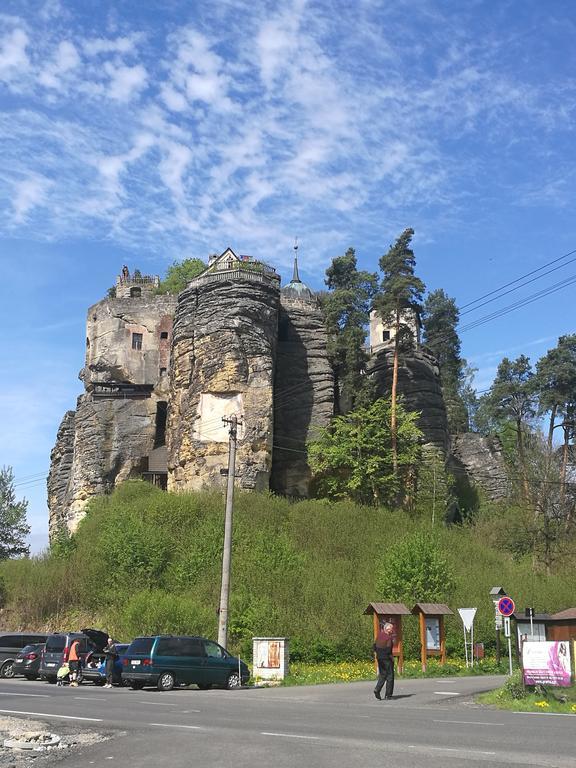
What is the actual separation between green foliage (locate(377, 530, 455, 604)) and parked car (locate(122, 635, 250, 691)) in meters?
Answer: 12.3

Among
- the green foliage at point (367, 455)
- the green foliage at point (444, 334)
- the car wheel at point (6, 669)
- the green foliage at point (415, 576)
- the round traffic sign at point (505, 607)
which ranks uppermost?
the green foliage at point (444, 334)

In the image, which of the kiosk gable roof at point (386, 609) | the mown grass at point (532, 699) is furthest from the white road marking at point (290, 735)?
the kiosk gable roof at point (386, 609)

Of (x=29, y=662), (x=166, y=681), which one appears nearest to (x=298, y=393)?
(x=29, y=662)

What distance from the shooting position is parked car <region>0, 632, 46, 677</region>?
32750 millimetres

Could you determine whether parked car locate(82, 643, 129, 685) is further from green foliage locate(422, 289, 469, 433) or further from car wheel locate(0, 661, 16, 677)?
green foliage locate(422, 289, 469, 433)

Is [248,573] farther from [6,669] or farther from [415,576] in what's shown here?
[6,669]

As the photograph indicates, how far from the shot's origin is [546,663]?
17062 millimetres

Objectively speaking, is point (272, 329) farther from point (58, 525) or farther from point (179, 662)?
point (179, 662)

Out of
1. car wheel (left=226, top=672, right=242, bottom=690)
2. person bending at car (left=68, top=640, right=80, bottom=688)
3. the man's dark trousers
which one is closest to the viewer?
the man's dark trousers

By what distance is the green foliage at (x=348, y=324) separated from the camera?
186ft

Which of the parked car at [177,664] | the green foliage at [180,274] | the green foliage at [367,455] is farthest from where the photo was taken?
the green foliage at [180,274]

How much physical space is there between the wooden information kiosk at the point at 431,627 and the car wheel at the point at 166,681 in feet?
27.1

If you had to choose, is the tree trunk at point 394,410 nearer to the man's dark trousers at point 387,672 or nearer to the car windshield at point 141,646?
the car windshield at point 141,646

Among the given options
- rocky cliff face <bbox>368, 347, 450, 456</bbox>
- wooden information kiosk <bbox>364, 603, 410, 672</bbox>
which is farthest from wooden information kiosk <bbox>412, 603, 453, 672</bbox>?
rocky cliff face <bbox>368, 347, 450, 456</bbox>
